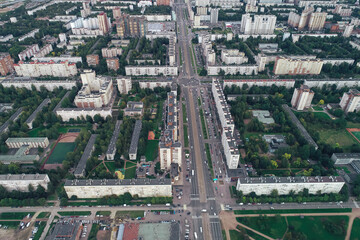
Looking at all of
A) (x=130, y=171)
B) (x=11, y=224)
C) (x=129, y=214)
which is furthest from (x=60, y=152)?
(x=129, y=214)

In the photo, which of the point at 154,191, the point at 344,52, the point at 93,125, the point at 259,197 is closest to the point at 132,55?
the point at 93,125

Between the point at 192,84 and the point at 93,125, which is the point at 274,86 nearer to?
the point at 192,84

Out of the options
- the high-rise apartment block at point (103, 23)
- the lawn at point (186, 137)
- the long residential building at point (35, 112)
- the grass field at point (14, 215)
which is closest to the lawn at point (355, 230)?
the lawn at point (186, 137)

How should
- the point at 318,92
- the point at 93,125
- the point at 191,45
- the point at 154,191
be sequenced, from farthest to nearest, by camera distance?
the point at 191,45 → the point at 318,92 → the point at 93,125 → the point at 154,191

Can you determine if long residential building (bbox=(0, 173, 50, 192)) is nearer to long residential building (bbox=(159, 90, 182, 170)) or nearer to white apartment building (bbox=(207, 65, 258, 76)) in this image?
long residential building (bbox=(159, 90, 182, 170))

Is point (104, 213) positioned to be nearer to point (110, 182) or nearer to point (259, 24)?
point (110, 182)

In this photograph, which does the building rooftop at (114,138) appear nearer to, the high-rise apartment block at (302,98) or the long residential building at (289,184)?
the long residential building at (289,184)
